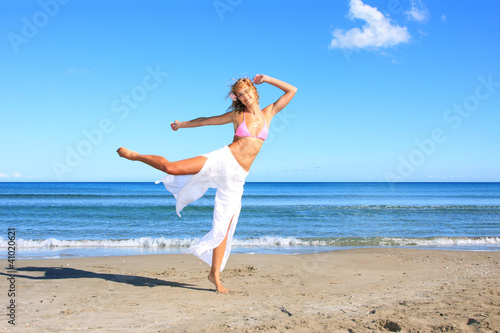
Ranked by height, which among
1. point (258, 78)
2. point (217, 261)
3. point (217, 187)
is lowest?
point (217, 261)

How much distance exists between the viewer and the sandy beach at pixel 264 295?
12.8ft

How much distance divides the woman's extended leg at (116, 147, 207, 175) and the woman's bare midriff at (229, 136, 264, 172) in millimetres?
403

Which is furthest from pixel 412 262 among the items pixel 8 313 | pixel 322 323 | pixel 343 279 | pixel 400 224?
pixel 400 224

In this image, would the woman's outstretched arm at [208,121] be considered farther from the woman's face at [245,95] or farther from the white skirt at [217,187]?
the white skirt at [217,187]

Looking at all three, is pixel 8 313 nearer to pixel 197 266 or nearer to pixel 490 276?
pixel 197 266

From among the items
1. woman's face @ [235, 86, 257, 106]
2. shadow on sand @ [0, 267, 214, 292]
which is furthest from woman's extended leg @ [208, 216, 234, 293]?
woman's face @ [235, 86, 257, 106]

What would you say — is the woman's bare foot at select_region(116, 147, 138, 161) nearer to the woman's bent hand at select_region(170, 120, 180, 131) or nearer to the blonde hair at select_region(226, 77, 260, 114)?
the woman's bent hand at select_region(170, 120, 180, 131)

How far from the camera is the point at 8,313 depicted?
4.38 metres

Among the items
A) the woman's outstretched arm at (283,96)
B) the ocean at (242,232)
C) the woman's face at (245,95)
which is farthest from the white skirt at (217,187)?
the ocean at (242,232)

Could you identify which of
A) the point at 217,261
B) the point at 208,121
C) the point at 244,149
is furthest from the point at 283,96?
the point at 217,261

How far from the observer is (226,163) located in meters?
5.08

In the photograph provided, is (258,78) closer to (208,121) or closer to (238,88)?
(238,88)

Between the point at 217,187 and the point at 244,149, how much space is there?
0.67m

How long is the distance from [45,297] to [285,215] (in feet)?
54.8
